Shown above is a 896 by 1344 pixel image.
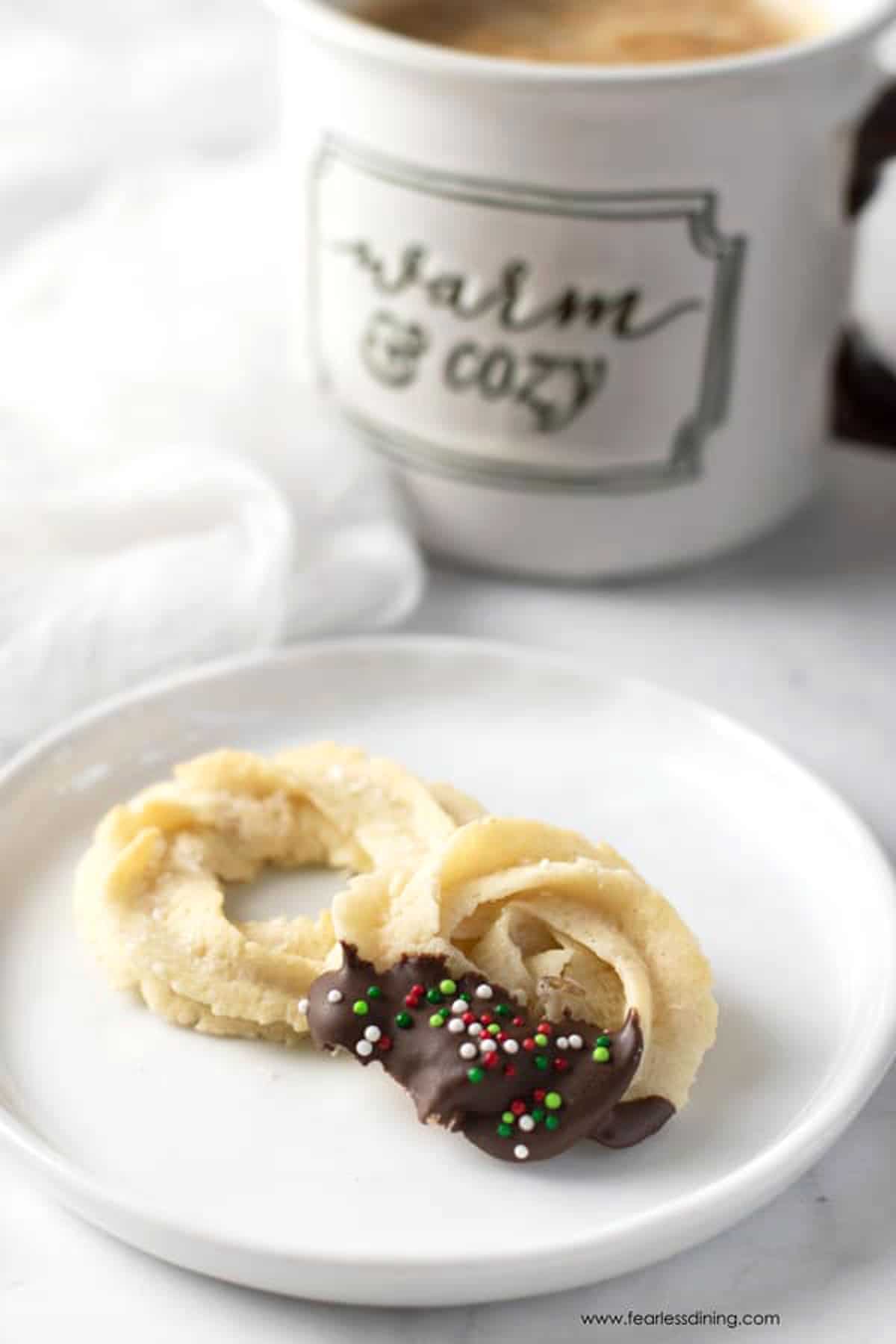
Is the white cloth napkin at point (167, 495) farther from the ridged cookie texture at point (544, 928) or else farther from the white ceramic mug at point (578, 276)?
the ridged cookie texture at point (544, 928)

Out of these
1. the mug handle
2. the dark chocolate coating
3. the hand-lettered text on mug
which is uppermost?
the hand-lettered text on mug

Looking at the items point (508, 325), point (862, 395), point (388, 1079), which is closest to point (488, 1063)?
point (388, 1079)

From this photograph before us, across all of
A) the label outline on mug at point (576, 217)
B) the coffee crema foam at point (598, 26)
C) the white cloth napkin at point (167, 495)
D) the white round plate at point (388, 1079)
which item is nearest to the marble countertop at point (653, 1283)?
the white round plate at point (388, 1079)

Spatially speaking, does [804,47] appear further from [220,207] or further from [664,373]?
[220,207]

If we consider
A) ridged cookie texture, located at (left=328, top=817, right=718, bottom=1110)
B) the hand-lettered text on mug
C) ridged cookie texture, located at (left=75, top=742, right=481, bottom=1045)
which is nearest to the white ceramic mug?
the hand-lettered text on mug

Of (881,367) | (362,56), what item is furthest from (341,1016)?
(881,367)

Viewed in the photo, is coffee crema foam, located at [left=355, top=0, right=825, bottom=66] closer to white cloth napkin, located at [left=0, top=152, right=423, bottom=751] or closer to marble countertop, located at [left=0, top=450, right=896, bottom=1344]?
white cloth napkin, located at [left=0, top=152, right=423, bottom=751]

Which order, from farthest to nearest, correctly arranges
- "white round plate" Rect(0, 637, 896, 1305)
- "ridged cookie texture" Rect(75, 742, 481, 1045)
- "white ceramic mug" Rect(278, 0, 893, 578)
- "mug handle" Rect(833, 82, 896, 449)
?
1. "mug handle" Rect(833, 82, 896, 449)
2. "white ceramic mug" Rect(278, 0, 893, 578)
3. "ridged cookie texture" Rect(75, 742, 481, 1045)
4. "white round plate" Rect(0, 637, 896, 1305)
